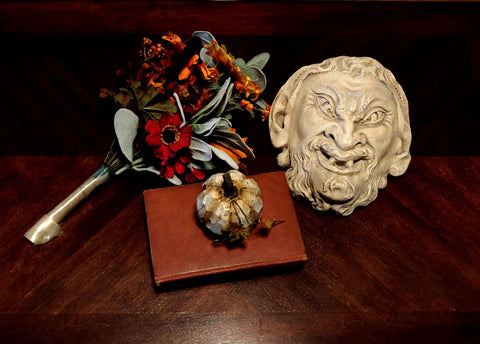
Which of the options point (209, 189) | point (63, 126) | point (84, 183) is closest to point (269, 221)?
point (209, 189)

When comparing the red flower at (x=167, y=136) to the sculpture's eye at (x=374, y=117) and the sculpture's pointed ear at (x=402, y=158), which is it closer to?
the sculpture's eye at (x=374, y=117)

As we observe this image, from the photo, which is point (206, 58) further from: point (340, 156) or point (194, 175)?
point (340, 156)

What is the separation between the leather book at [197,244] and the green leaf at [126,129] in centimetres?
11

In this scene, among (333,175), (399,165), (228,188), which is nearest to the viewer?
(228,188)

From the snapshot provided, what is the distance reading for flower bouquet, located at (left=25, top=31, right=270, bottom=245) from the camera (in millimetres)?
1153

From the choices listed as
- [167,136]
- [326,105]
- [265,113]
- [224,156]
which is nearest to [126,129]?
[167,136]

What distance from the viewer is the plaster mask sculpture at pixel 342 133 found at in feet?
3.99

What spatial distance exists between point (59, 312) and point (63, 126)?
0.42m

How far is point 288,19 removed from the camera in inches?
57.7

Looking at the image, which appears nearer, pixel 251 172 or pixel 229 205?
pixel 229 205

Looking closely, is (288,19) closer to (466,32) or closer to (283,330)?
(466,32)

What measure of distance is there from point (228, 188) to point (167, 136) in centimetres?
16

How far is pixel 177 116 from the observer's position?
117cm

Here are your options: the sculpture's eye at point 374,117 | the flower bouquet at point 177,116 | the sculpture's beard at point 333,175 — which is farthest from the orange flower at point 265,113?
the sculpture's eye at point 374,117
